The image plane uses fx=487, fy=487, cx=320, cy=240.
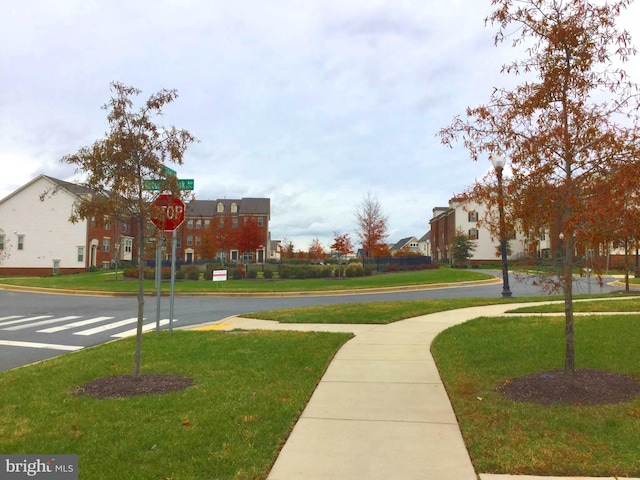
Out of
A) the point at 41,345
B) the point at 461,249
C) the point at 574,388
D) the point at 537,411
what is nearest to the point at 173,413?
the point at 537,411

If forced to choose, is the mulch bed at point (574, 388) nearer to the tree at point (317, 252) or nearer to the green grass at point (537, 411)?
the green grass at point (537, 411)

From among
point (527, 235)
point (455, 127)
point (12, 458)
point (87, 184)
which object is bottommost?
point (12, 458)

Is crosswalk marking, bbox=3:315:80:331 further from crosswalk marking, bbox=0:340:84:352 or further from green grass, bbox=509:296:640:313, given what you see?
green grass, bbox=509:296:640:313

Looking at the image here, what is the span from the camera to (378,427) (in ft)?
15.7

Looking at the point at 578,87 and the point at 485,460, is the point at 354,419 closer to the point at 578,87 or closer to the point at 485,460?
the point at 485,460

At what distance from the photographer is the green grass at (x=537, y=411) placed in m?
3.87

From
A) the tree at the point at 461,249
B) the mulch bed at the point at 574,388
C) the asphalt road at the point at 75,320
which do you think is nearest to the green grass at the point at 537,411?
the mulch bed at the point at 574,388

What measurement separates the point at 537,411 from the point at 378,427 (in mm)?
1723

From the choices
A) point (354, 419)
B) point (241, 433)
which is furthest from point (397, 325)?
point (241, 433)

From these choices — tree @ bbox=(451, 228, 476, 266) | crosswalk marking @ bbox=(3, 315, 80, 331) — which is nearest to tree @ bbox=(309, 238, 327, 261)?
tree @ bbox=(451, 228, 476, 266)

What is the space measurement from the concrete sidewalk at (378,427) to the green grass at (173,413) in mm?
242

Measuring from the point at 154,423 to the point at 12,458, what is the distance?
1.22m

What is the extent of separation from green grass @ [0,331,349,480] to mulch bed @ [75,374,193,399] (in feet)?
0.64

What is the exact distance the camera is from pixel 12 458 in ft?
13.4
